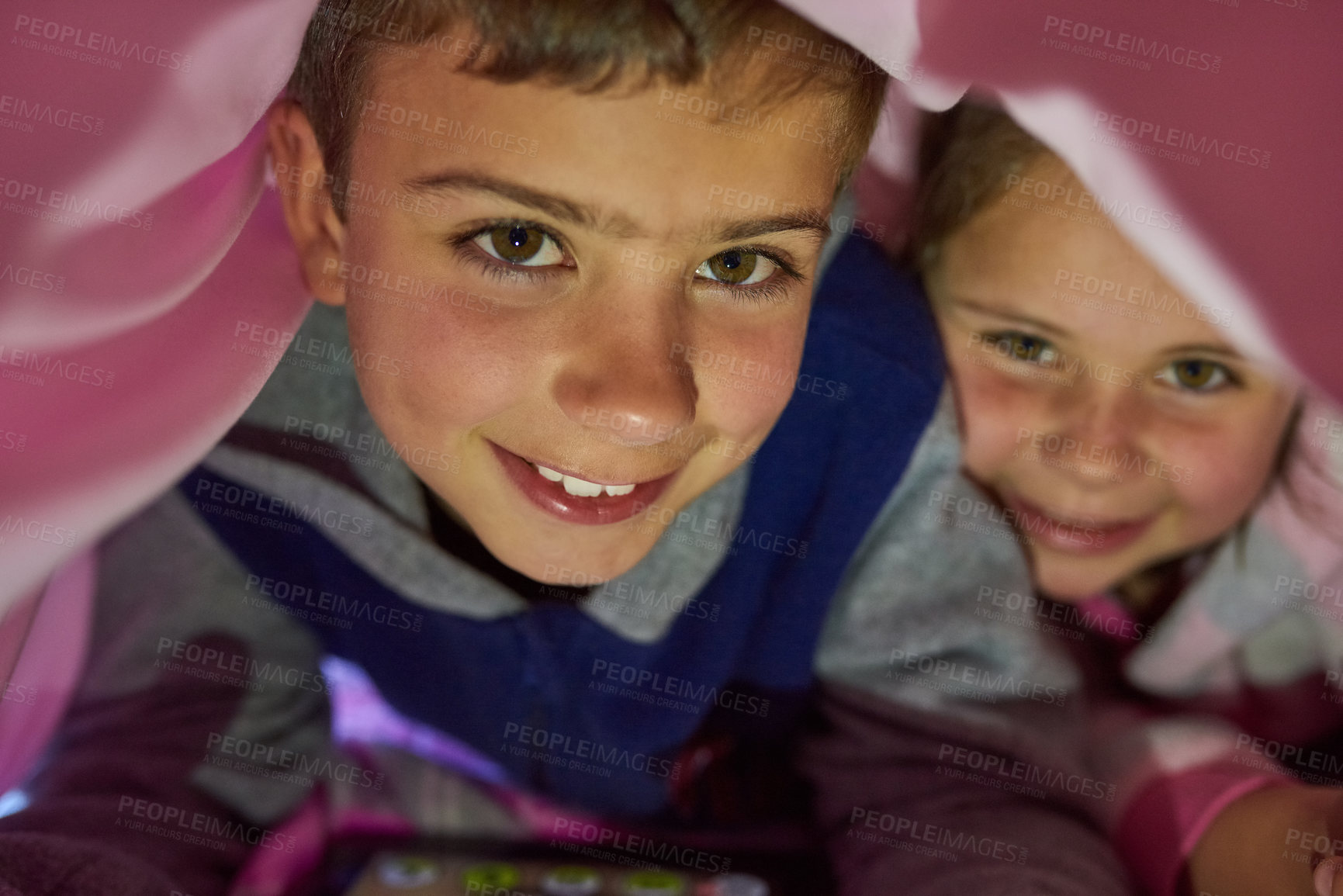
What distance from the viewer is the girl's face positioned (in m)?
0.72

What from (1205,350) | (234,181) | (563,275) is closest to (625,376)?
(563,275)

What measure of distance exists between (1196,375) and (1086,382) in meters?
0.09

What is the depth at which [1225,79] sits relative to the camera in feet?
2.14

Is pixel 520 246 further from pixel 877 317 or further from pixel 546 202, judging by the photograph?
pixel 877 317

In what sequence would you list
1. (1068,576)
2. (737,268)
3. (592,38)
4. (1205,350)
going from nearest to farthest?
(592,38) → (737,268) → (1205,350) → (1068,576)

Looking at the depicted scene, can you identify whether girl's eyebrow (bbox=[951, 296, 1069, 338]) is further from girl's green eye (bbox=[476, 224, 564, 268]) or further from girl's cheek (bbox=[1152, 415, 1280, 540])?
girl's green eye (bbox=[476, 224, 564, 268])

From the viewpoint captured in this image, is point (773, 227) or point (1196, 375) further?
point (1196, 375)

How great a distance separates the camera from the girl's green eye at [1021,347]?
29.9 inches

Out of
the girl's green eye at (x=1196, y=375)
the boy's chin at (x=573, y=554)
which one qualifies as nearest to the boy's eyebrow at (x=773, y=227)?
the boy's chin at (x=573, y=554)

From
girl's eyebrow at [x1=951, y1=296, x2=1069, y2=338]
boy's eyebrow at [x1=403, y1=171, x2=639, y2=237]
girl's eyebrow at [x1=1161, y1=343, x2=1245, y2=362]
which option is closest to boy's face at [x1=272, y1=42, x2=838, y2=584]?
boy's eyebrow at [x1=403, y1=171, x2=639, y2=237]

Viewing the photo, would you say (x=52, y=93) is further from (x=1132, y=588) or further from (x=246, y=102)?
(x=1132, y=588)

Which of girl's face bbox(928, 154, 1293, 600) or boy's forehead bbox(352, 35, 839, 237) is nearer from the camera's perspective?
boy's forehead bbox(352, 35, 839, 237)

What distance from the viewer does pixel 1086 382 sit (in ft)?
2.46

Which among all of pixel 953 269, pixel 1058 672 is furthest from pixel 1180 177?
pixel 1058 672
